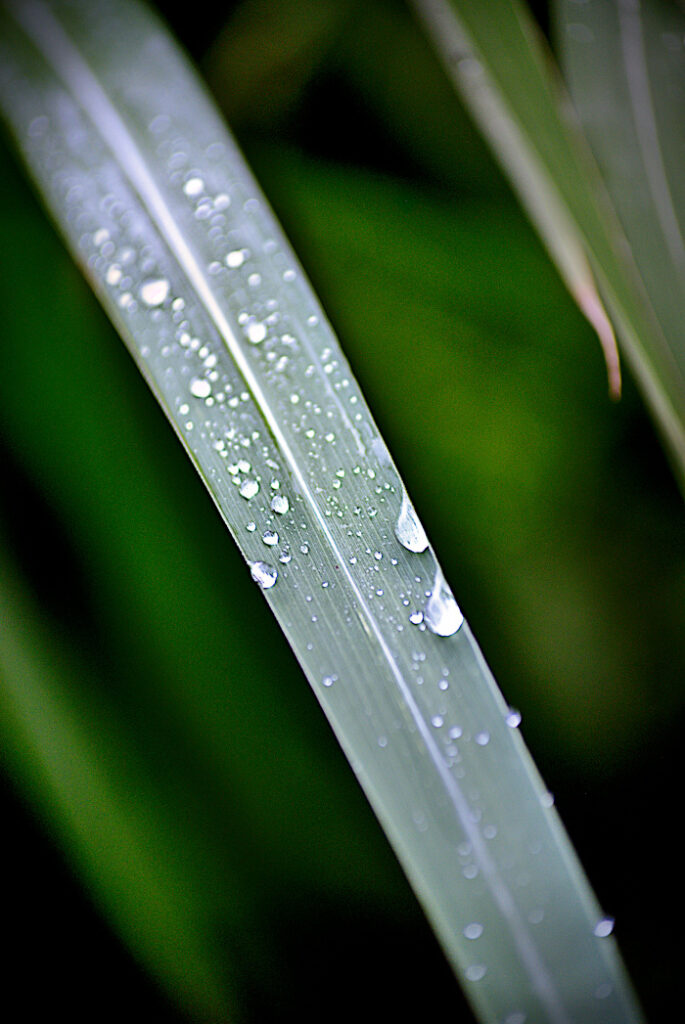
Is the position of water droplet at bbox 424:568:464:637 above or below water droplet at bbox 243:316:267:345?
below

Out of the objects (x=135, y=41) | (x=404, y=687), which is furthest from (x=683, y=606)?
(x=135, y=41)

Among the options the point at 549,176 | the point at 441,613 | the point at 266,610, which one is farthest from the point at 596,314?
the point at 266,610

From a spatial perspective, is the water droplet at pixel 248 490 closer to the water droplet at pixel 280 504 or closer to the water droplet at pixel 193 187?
the water droplet at pixel 280 504

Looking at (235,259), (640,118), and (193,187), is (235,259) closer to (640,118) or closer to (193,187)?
(193,187)

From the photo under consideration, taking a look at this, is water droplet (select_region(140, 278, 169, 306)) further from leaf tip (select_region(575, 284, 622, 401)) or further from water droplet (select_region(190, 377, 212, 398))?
leaf tip (select_region(575, 284, 622, 401))

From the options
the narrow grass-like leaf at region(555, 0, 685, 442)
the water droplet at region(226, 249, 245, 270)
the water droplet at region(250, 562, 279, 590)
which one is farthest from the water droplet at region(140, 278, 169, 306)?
the narrow grass-like leaf at region(555, 0, 685, 442)
